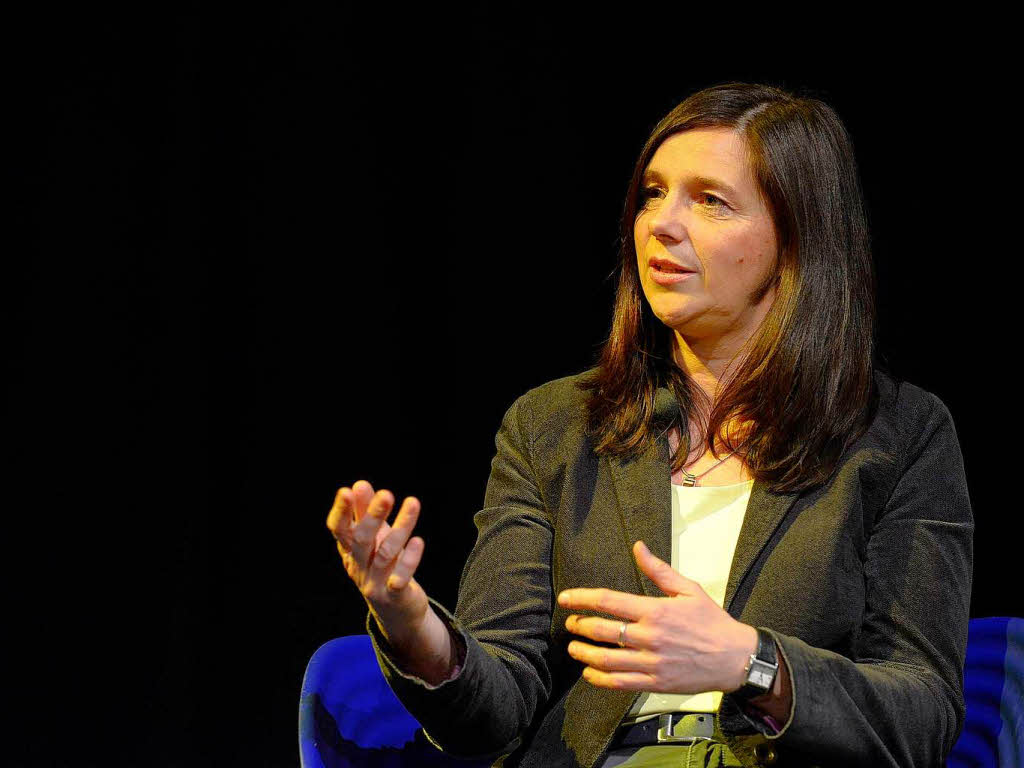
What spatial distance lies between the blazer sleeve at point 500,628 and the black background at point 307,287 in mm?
718

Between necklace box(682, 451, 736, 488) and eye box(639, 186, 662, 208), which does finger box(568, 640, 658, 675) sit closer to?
necklace box(682, 451, 736, 488)

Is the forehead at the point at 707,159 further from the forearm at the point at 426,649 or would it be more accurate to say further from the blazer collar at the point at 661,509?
the forearm at the point at 426,649

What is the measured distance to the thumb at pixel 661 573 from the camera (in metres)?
1.21

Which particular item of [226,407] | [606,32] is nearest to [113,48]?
[226,407]

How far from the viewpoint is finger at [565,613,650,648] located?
3.83 feet

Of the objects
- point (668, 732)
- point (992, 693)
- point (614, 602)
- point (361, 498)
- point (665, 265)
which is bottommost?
point (992, 693)

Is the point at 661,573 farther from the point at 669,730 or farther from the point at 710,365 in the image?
the point at 710,365

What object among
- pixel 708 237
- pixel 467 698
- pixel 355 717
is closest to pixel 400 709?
pixel 355 717

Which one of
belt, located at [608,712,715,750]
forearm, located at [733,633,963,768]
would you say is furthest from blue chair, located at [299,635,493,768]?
forearm, located at [733,633,963,768]

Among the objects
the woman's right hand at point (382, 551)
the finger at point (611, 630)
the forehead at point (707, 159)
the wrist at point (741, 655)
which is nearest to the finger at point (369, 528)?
the woman's right hand at point (382, 551)

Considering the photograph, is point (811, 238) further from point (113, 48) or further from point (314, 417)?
point (113, 48)

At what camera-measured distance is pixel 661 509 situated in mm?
1542

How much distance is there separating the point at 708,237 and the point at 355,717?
2.83ft

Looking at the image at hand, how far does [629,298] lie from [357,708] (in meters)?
0.75
